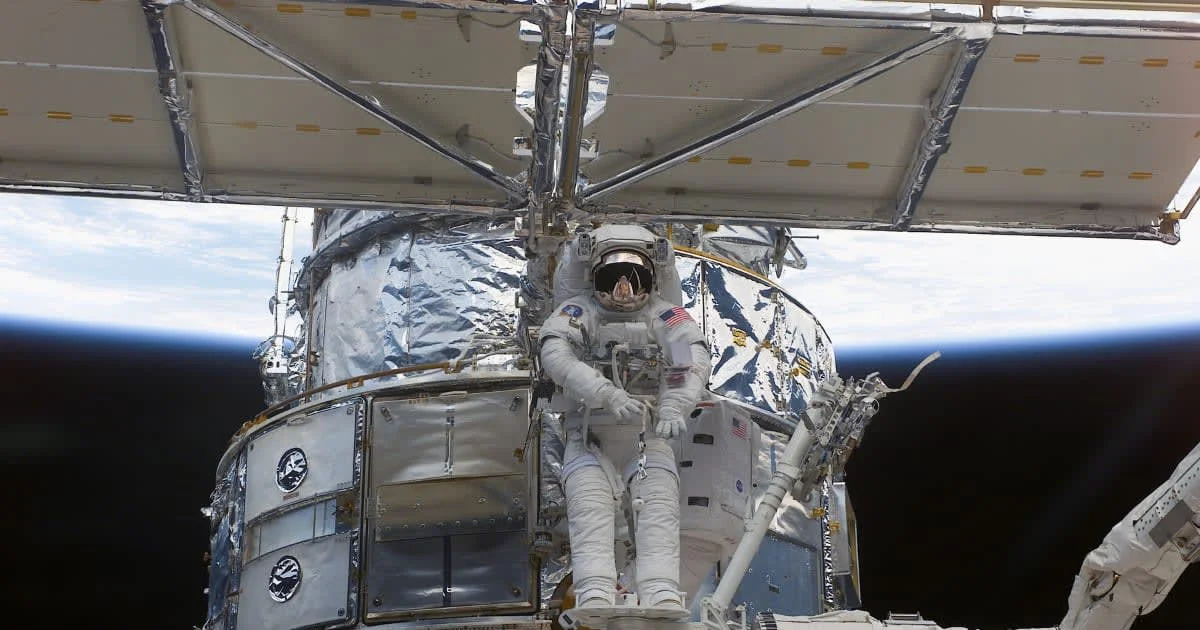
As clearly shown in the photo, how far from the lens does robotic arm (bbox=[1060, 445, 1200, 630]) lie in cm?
573

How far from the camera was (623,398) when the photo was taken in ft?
20.2

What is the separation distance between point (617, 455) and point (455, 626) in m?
1.71

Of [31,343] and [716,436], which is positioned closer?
[716,436]

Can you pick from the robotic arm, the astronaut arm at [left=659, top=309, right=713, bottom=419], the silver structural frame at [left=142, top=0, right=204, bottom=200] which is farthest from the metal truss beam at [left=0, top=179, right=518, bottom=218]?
the robotic arm

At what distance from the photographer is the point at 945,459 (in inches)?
599

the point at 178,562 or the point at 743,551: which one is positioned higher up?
the point at 178,562

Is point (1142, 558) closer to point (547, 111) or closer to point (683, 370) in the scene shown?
point (683, 370)

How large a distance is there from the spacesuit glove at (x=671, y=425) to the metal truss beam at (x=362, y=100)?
1341 millimetres

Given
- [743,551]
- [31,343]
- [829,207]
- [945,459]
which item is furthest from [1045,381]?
[31,343]

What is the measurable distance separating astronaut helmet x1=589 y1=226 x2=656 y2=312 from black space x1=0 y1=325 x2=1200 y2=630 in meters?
8.68

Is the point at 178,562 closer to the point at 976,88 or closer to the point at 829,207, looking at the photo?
the point at 829,207

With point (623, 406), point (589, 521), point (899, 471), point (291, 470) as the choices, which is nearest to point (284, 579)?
point (291, 470)

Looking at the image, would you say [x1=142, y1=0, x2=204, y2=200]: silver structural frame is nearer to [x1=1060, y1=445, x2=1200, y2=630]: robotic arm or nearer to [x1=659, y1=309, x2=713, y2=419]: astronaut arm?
[x1=659, y1=309, x2=713, y2=419]: astronaut arm

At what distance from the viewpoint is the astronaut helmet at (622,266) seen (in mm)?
6617
